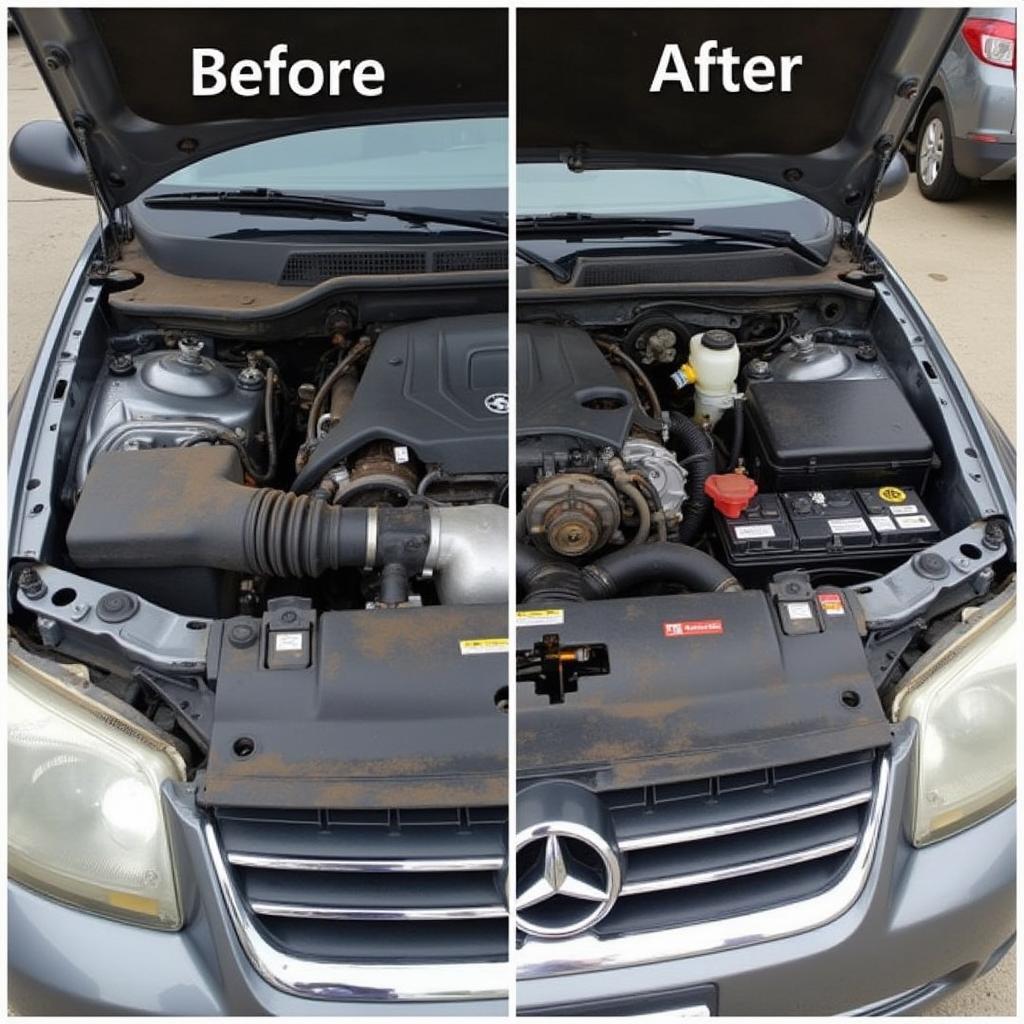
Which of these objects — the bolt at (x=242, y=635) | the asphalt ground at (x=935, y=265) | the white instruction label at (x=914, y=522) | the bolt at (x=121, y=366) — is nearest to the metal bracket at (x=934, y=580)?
the white instruction label at (x=914, y=522)

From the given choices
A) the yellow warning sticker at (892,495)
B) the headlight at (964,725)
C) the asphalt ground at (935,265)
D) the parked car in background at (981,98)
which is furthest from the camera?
the parked car in background at (981,98)

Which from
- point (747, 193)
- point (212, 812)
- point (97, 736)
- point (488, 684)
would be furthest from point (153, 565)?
point (747, 193)

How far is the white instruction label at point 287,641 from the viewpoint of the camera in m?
1.38

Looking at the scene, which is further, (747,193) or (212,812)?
(747,193)

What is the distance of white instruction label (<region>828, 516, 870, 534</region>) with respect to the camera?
5.68 feet

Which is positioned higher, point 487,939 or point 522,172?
point 522,172

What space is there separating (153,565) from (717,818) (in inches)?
37.0

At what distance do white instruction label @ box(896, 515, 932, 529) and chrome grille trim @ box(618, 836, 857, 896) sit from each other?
651mm

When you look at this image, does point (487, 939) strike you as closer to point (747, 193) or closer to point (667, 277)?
point (667, 277)

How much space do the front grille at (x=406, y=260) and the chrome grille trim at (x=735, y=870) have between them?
4.32 feet

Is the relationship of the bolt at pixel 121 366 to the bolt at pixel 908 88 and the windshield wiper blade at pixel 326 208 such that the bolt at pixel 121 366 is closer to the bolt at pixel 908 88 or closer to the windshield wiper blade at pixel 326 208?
→ the windshield wiper blade at pixel 326 208

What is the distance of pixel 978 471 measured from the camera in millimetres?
1744

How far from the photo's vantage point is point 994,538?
1601mm

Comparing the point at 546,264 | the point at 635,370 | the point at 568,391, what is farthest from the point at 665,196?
the point at 568,391
